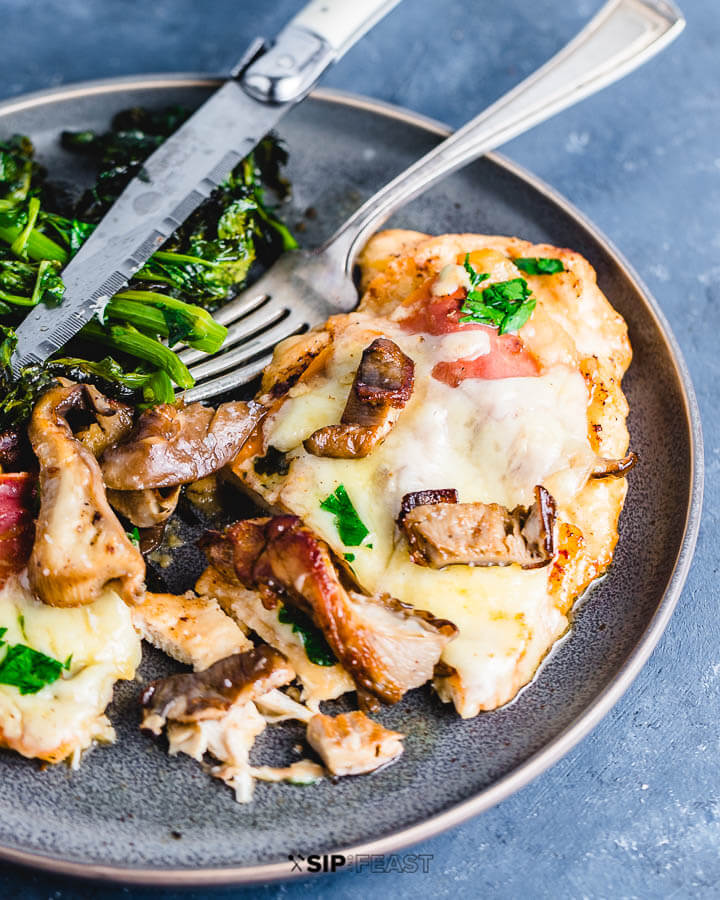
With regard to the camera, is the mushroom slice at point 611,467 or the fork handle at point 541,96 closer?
the mushroom slice at point 611,467

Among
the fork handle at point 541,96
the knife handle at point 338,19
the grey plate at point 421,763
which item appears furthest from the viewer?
the knife handle at point 338,19

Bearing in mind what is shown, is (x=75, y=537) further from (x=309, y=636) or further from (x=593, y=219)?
(x=593, y=219)

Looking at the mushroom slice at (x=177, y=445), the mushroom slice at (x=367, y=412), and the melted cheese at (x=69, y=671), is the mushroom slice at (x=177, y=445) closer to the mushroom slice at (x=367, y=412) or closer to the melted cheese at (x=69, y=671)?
the mushroom slice at (x=367, y=412)

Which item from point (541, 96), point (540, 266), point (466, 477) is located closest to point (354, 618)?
point (466, 477)

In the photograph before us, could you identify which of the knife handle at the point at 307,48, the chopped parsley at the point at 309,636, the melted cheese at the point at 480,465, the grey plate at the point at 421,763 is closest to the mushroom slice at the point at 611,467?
the melted cheese at the point at 480,465

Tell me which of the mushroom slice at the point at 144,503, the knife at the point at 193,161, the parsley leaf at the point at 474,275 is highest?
the knife at the point at 193,161

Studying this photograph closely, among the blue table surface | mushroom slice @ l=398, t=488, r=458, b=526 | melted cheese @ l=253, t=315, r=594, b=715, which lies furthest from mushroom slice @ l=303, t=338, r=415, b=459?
the blue table surface
